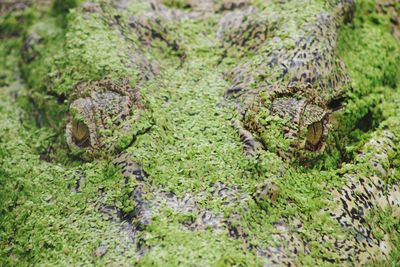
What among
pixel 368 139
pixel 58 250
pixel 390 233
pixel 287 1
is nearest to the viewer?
pixel 58 250

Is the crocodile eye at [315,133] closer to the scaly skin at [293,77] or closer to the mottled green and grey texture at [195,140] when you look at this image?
the scaly skin at [293,77]

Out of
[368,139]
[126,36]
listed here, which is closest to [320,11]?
[368,139]

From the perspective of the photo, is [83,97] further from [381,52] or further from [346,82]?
[381,52]

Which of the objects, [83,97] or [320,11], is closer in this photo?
[83,97]

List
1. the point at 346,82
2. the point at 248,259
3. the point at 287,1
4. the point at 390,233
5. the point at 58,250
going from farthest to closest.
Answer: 1. the point at 287,1
2. the point at 346,82
3. the point at 390,233
4. the point at 58,250
5. the point at 248,259

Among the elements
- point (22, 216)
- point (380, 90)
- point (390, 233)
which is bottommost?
point (22, 216)

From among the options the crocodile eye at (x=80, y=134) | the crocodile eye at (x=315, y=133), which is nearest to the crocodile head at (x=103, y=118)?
the crocodile eye at (x=80, y=134)
